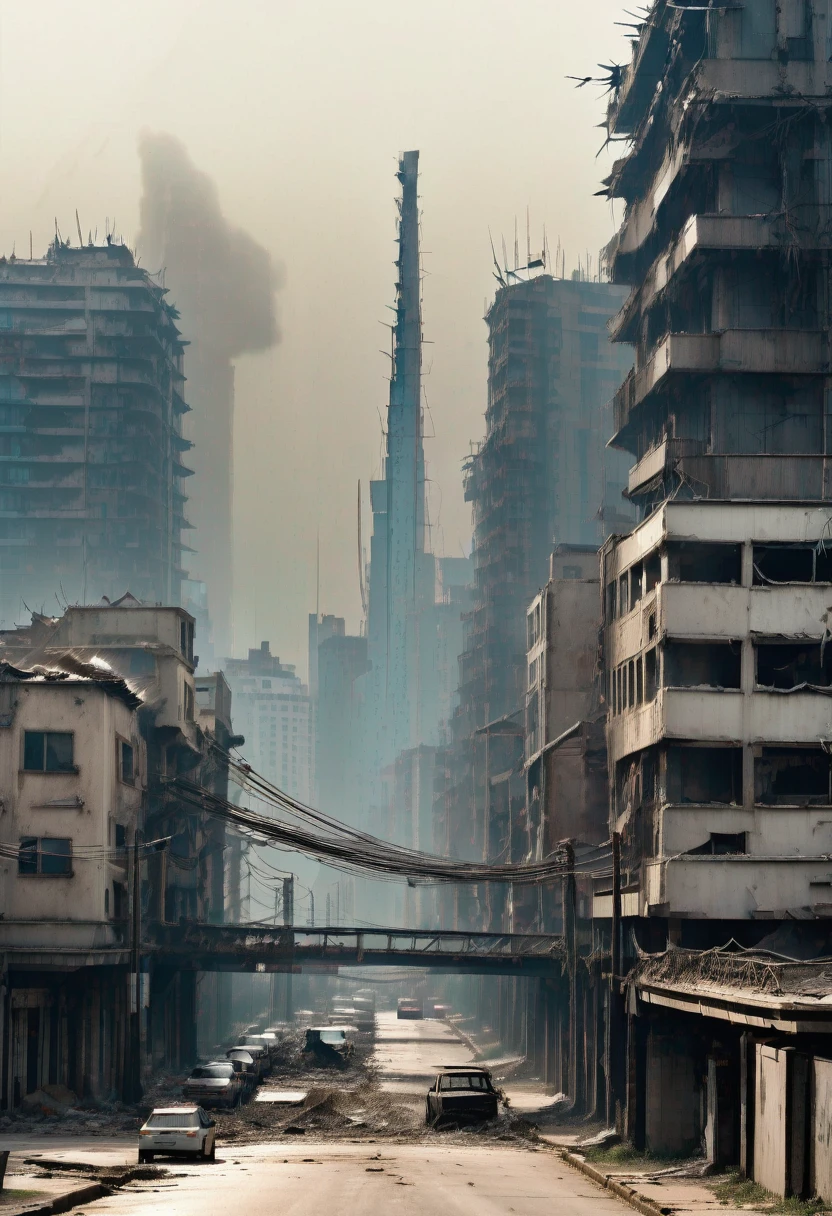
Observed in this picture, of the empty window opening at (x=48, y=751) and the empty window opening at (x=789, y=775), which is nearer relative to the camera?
the empty window opening at (x=789, y=775)

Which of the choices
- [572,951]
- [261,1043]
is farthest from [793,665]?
[261,1043]

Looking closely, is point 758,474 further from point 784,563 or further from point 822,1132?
point 822,1132

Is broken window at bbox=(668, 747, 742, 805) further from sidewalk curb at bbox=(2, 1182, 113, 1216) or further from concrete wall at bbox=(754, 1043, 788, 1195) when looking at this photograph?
sidewalk curb at bbox=(2, 1182, 113, 1216)

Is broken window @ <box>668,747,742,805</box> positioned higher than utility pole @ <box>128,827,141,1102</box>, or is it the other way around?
broken window @ <box>668,747,742,805</box>

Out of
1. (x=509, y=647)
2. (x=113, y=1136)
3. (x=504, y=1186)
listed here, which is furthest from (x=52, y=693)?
(x=509, y=647)

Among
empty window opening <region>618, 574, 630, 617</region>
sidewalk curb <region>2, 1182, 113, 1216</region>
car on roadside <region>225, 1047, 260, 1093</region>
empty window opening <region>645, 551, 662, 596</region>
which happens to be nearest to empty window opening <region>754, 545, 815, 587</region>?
empty window opening <region>645, 551, 662, 596</region>

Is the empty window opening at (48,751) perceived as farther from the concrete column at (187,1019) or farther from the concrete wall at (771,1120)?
the concrete wall at (771,1120)

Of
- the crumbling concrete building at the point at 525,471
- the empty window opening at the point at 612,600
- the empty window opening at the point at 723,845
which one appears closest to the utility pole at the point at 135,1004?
the empty window opening at the point at 723,845
